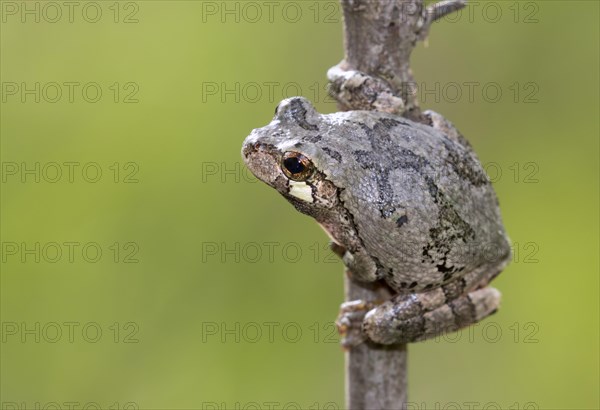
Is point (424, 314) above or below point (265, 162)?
below

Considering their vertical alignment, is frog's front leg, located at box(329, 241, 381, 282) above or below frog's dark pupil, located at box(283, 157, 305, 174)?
below

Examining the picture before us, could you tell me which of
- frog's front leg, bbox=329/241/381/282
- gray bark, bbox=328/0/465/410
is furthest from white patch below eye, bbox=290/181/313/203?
gray bark, bbox=328/0/465/410

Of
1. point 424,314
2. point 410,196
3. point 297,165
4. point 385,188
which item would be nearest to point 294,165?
point 297,165

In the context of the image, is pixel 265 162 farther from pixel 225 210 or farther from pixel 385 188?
pixel 225 210

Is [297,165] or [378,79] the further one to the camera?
[378,79]

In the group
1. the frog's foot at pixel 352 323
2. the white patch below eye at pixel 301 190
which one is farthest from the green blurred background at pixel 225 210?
the white patch below eye at pixel 301 190

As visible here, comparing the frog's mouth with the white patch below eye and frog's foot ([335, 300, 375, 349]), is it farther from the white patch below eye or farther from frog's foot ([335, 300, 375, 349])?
frog's foot ([335, 300, 375, 349])

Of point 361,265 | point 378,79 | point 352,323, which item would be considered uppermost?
point 378,79

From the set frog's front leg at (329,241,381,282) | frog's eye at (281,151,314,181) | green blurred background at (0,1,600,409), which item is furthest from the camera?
green blurred background at (0,1,600,409)

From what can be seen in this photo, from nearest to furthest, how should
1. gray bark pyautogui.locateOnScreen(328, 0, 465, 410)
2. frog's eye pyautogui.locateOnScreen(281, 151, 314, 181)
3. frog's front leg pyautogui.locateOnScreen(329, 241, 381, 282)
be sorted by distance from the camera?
frog's eye pyautogui.locateOnScreen(281, 151, 314, 181) < frog's front leg pyautogui.locateOnScreen(329, 241, 381, 282) < gray bark pyautogui.locateOnScreen(328, 0, 465, 410)
